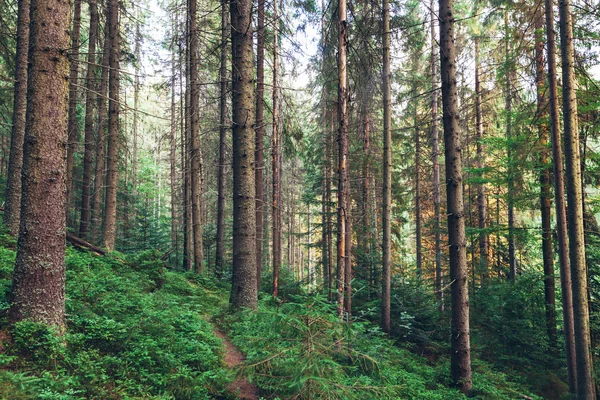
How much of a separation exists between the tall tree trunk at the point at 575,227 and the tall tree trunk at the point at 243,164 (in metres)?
6.87

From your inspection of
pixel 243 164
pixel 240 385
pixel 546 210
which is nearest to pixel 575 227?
pixel 546 210

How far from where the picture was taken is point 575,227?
755cm

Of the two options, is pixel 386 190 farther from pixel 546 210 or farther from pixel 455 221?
pixel 455 221

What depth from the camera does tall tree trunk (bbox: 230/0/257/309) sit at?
781cm

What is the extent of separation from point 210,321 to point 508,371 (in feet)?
28.8

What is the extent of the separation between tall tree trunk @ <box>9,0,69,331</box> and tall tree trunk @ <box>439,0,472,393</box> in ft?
21.8

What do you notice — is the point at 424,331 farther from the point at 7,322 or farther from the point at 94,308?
the point at 7,322

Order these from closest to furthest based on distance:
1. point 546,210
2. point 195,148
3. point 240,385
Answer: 1. point 240,385
2. point 546,210
3. point 195,148

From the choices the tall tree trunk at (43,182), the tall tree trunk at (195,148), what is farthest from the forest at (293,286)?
the tall tree trunk at (195,148)

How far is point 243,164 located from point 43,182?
12.9ft

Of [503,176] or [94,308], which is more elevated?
[503,176]

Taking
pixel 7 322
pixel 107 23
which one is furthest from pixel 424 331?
pixel 107 23

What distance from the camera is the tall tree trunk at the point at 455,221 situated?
6988mm

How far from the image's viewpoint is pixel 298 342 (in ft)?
13.0
